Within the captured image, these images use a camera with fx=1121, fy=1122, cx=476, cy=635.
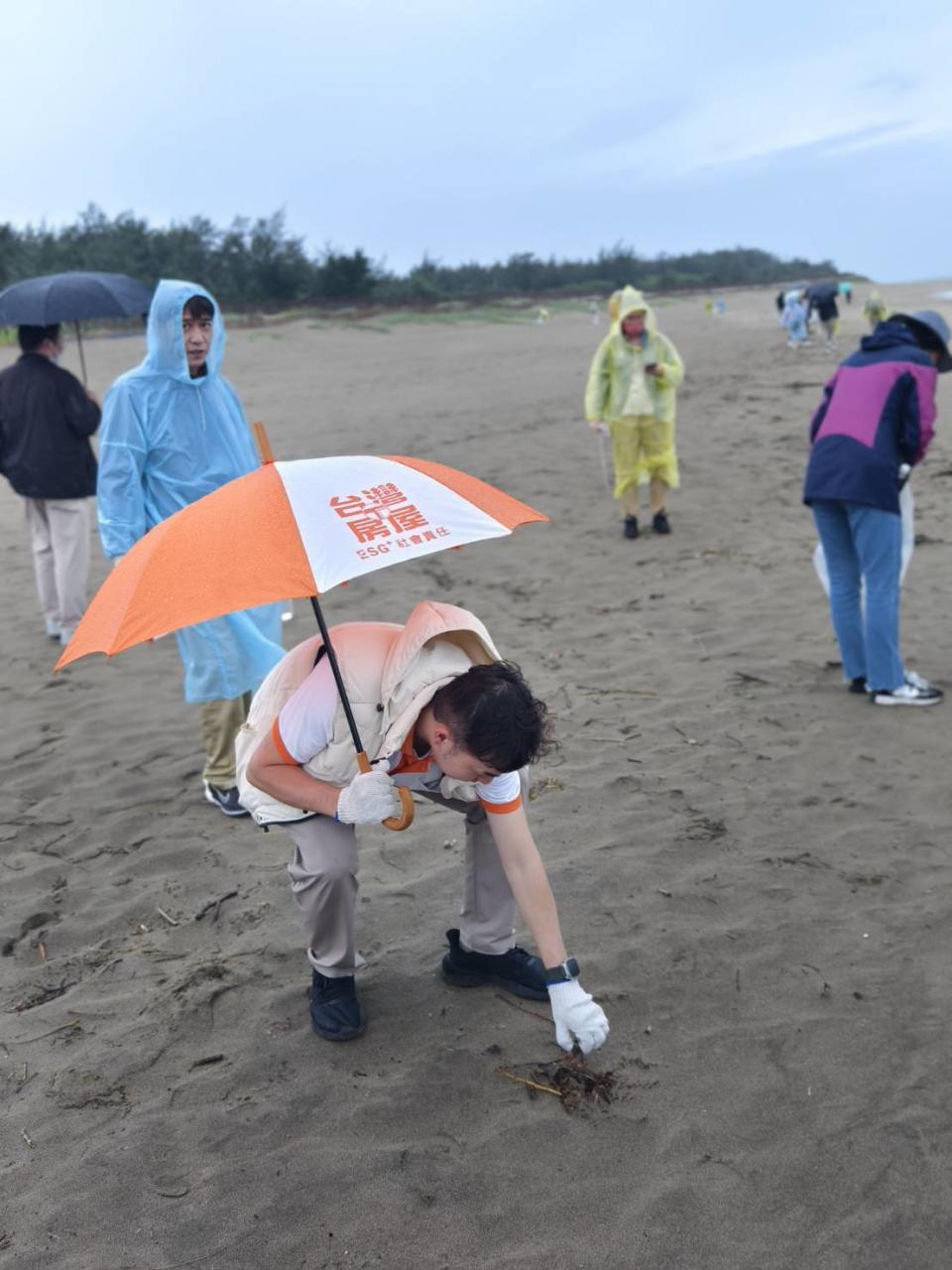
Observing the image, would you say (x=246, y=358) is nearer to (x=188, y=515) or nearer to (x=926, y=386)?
(x=926, y=386)

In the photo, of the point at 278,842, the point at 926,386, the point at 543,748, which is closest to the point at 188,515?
the point at 543,748

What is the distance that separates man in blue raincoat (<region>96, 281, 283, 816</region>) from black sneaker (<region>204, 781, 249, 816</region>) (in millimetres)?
275

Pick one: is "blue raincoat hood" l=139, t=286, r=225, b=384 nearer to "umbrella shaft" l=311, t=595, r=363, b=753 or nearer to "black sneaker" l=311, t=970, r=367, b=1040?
"umbrella shaft" l=311, t=595, r=363, b=753

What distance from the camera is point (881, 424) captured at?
4.52 meters

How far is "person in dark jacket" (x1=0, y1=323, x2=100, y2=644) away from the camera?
19.1 feet

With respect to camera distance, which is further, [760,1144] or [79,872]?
[79,872]

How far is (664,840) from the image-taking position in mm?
3672

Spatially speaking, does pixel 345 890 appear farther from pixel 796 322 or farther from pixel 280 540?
pixel 796 322

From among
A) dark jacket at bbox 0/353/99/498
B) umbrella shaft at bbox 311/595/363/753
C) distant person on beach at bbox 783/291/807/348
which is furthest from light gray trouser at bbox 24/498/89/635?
distant person on beach at bbox 783/291/807/348

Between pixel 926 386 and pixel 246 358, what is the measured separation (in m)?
17.3

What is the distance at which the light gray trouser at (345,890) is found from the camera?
263 cm

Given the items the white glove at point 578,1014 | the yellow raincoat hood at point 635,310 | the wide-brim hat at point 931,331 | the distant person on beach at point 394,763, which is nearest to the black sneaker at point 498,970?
the distant person on beach at point 394,763

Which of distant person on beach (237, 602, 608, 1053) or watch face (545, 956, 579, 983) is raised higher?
distant person on beach (237, 602, 608, 1053)

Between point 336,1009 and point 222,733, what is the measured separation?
60.6 inches
